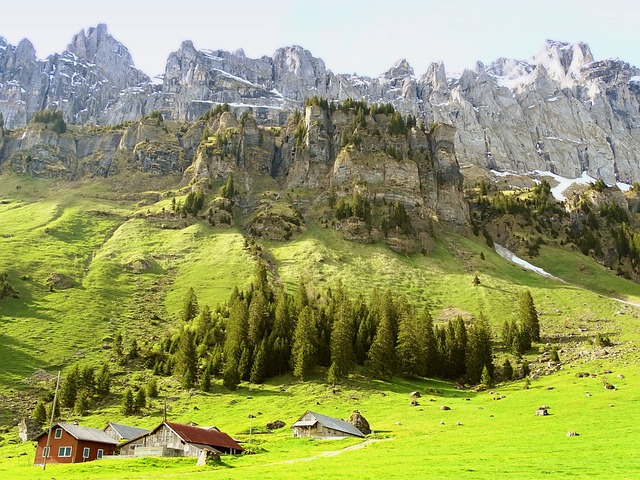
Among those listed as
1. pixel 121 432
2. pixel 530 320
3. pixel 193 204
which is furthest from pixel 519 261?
pixel 121 432

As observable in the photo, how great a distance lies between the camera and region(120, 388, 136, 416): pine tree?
8112 cm

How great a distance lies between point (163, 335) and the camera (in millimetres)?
114500

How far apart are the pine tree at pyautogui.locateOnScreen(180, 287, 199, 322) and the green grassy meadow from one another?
4219 millimetres

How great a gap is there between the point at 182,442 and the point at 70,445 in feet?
47.3

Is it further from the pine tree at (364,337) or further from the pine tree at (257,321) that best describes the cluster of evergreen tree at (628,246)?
the pine tree at (257,321)

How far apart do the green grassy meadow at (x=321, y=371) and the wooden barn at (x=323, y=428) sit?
2.52 metres

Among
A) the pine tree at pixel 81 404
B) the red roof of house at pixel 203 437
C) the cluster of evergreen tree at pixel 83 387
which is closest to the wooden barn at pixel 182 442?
the red roof of house at pixel 203 437

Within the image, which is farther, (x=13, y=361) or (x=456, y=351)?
(x=456, y=351)

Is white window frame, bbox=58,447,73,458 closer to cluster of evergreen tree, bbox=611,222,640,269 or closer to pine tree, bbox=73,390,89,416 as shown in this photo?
pine tree, bbox=73,390,89,416

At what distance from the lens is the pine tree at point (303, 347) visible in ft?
314

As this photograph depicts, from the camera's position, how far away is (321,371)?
9912 centimetres

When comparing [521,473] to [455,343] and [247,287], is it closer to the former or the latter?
[455,343]

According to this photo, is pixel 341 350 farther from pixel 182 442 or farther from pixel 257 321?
pixel 182 442

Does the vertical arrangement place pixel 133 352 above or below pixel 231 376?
above
